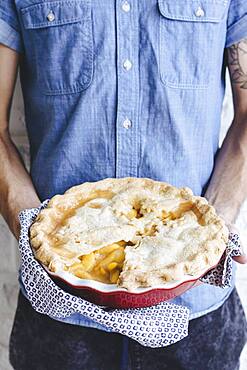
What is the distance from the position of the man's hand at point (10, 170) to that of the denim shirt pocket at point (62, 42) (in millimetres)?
67

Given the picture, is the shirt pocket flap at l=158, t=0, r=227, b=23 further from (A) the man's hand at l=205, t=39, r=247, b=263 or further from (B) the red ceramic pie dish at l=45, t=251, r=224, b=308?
(B) the red ceramic pie dish at l=45, t=251, r=224, b=308

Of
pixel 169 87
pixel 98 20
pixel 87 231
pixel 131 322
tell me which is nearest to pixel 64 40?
pixel 98 20

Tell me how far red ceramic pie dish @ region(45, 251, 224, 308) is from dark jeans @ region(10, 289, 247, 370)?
0.29 metres

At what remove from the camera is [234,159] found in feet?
3.48

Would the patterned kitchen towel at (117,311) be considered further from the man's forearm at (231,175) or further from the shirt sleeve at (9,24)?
the shirt sleeve at (9,24)

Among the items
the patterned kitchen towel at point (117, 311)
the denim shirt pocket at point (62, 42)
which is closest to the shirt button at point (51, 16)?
the denim shirt pocket at point (62, 42)

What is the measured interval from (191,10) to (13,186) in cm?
37

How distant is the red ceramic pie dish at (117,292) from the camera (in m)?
0.74

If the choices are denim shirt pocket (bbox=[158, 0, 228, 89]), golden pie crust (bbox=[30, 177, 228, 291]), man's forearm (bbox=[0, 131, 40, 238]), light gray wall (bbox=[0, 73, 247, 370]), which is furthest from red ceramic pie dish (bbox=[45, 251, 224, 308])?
light gray wall (bbox=[0, 73, 247, 370])

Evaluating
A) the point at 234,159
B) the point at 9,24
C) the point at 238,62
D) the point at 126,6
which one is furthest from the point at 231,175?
the point at 9,24

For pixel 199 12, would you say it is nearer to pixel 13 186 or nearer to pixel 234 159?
pixel 234 159

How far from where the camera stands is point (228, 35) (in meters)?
1.04

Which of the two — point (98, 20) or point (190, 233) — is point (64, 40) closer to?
point (98, 20)

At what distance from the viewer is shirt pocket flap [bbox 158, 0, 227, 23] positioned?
0.98m
